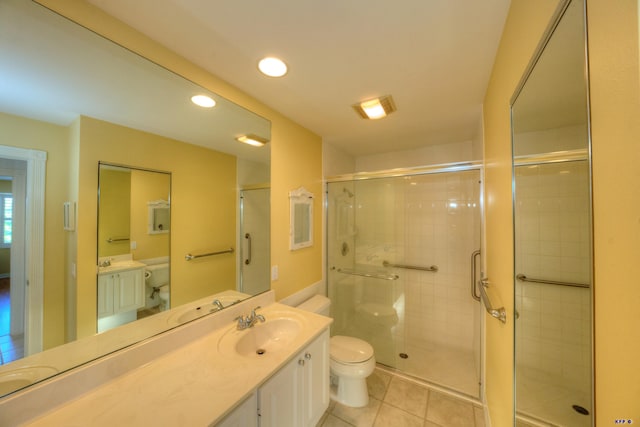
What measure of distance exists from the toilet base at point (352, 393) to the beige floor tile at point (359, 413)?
3cm

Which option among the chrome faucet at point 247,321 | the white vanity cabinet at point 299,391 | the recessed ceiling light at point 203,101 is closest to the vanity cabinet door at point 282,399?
the white vanity cabinet at point 299,391

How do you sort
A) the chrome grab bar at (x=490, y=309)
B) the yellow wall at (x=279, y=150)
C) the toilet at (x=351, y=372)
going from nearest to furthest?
the yellow wall at (x=279, y=150)
the chrome grab bar at (x=490, y=309)
the toilet at (x=351, y=372)

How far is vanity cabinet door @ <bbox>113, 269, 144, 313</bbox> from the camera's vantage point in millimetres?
1028

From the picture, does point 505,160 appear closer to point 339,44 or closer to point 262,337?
point 339,44

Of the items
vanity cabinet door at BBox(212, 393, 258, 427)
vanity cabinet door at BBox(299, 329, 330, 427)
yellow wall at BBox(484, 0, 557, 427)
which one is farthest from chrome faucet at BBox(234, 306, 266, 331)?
yellow wall at BBox(484, 0, 557, 427)

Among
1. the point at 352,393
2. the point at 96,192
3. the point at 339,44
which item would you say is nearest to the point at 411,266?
the point at 352,393

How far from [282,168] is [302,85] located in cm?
68

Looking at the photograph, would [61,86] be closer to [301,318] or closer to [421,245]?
[301,318]

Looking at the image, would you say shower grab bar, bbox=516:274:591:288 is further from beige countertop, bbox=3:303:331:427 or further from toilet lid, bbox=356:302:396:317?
toilet lid, bbox=356:302:396:317

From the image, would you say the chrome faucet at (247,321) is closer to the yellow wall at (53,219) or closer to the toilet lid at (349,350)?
the yellow wall at (53,219)

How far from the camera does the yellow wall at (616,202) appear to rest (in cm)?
33

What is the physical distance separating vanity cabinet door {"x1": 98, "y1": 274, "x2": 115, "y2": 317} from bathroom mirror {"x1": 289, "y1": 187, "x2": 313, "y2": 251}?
122cm

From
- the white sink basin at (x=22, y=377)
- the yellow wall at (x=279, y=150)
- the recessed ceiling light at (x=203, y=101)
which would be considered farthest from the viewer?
the recessed ceiling light at (x=203, y=101)

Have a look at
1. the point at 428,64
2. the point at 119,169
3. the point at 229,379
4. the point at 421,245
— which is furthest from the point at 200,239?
the point at 421,245
